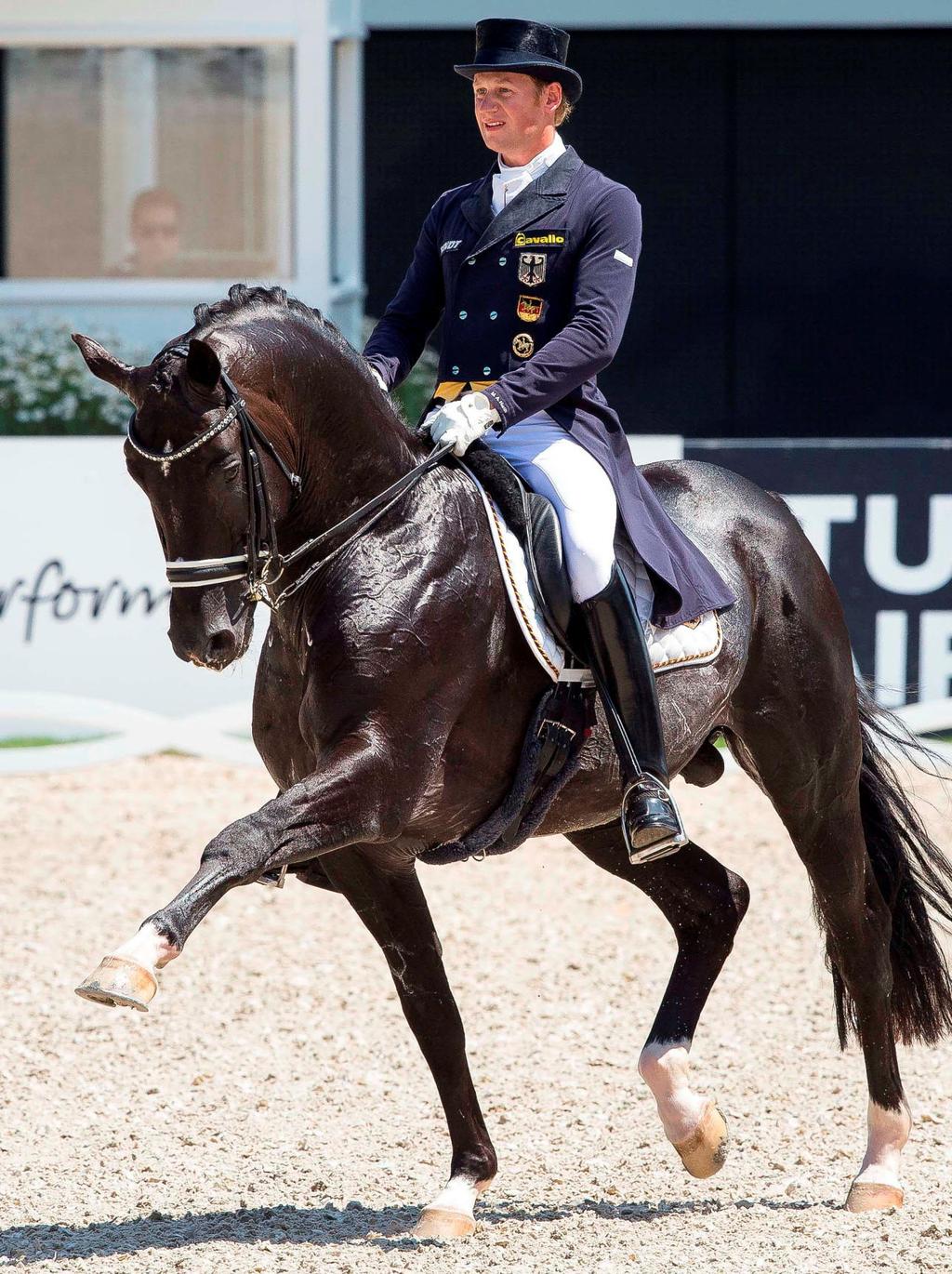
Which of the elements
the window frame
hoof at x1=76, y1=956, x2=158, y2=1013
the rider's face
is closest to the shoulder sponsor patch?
the rider's face

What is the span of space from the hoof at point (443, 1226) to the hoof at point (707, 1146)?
1.80 feet

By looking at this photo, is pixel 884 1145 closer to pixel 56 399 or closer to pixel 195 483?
pixel 195 483

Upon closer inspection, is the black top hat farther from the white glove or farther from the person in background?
the person in background

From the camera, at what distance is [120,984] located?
10.5 ft

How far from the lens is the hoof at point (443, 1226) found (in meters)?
4.12

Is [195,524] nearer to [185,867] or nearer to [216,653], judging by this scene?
[216,653]

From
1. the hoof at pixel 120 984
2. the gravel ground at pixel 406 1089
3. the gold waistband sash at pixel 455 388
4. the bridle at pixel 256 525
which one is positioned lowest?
the gravel ground at pixel 406 1089

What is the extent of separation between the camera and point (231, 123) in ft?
44.6

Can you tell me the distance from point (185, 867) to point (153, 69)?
7.81 metres

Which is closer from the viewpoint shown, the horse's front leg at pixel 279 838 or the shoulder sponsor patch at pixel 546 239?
the horse's front leg at pixel 279 838

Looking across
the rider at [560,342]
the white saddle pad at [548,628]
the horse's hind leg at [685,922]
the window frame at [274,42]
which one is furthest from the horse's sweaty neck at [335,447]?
the window frame at [274,42]

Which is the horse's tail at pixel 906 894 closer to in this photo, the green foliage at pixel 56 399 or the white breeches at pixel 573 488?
the white breeches at pixel 573 488

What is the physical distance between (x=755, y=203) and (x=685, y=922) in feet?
32.8

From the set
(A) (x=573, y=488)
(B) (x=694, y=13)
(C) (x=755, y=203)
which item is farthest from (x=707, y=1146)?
(B) (x=694, y=13)
